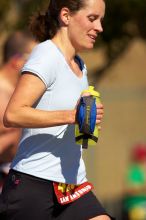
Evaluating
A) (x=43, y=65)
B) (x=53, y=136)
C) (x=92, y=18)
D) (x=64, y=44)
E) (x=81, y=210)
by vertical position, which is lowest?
(x=81, y=210)

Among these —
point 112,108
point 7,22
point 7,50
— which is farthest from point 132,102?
point 7,50

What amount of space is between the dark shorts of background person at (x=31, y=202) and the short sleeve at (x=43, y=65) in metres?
0.54

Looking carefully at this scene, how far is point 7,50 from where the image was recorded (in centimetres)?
748

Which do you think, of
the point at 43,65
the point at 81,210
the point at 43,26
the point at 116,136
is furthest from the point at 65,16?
the point at 116,136

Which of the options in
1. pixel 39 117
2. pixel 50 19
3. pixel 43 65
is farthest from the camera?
pixel 50 19

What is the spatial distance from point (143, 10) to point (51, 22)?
17.2 ft

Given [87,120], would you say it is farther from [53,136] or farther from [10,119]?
[10,119]

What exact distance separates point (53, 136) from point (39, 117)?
257mm

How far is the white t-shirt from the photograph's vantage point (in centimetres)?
457

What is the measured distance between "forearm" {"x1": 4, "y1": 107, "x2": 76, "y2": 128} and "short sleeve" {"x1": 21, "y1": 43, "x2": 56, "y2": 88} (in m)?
0.19

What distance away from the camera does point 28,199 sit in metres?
4.64

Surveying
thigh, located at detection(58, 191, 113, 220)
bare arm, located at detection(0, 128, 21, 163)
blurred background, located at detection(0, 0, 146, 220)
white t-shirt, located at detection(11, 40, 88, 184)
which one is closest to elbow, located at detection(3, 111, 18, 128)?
white t-shirt, located at detection(11, 40, 88, 184)

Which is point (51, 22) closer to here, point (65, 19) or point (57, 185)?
point (65, 19)

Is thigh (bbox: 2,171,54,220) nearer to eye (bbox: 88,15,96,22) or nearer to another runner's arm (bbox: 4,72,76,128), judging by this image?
another runner's arm (bbox: 4,72,76,128)
